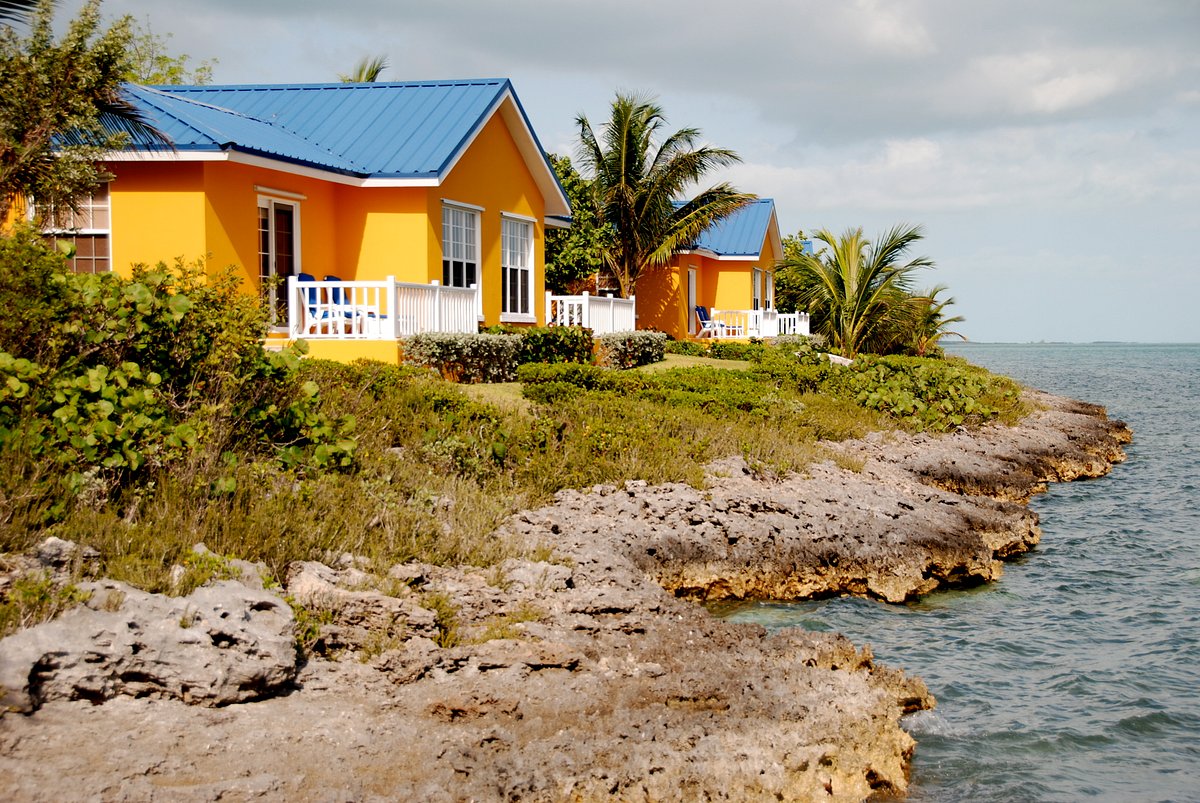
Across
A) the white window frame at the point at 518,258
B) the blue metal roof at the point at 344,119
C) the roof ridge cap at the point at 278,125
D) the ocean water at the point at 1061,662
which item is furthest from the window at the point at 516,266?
the ocean water at the point at 1061,662

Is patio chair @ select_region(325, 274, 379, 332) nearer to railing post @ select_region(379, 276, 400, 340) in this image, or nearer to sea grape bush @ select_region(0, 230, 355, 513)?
railing post @ select_region(379, 276, 400, 340)

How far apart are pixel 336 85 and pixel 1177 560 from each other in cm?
1858

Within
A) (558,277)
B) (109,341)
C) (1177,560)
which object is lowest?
(1177,560)

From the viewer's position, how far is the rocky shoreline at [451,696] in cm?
523

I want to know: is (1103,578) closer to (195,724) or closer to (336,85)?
(195,724)

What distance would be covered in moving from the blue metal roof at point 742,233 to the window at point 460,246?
17618 millimetres

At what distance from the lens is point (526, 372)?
61.2 ft

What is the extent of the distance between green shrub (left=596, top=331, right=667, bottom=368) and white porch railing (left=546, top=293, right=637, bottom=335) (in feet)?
1.67

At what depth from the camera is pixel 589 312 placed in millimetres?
24969

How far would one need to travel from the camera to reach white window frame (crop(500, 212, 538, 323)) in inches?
939

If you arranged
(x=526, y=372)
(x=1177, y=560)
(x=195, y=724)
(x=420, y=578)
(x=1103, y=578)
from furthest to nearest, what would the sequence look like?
1. (x=526, y=372)
2. (x=1177, y=560)
3. (x=1103, y=578)
4. (x=420, y=578)
5. (x=195, y=724)

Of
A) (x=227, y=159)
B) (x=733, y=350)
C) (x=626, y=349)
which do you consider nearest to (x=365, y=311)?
(x=227, y=159)

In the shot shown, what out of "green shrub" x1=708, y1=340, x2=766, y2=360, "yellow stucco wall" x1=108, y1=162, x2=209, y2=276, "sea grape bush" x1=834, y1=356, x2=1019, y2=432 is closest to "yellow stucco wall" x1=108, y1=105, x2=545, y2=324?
"yellow stucco wall" x1=108, y1=162, x2=209, y2=276

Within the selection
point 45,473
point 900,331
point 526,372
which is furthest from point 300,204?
point 900,331
